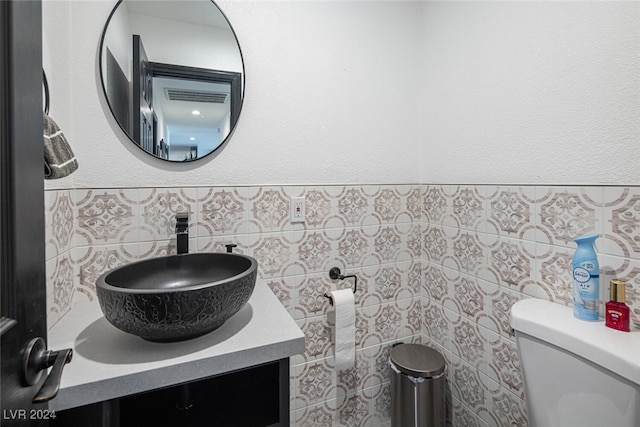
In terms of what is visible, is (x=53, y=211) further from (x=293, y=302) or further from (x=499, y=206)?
(x=499, y=206)

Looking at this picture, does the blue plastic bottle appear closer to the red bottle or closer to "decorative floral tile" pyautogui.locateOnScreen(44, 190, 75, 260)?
the red bottle

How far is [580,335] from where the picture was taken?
0.78 m

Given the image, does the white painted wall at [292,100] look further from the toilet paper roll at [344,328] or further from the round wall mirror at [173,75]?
the toilet paper roll at [344,328]

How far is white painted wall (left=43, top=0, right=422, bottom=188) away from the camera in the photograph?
0.97 m

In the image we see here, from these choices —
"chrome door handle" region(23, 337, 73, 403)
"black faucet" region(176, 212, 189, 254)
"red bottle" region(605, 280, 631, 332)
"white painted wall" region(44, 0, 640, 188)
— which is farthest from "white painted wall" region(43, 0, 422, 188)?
"red bottle" region(605, 280, 631, 332)

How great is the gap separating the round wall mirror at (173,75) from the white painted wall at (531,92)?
92 cm

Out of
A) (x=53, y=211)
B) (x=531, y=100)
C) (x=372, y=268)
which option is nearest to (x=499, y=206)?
(x=531, y=100)

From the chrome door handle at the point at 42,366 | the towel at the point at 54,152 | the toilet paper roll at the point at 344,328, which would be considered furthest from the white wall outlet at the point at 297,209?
the chrome door handle at the point at 42,366

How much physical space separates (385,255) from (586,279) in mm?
734

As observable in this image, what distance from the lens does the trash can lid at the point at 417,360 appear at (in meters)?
1.22

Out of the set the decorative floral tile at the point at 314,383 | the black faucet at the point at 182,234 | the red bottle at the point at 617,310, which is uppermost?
the black faucet at the point at 182,234

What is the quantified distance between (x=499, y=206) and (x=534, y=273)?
0.26m

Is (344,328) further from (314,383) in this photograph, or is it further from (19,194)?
(19,194)

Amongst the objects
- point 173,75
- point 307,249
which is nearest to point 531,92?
point 307,249
